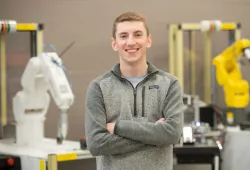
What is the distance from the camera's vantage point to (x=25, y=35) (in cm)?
443

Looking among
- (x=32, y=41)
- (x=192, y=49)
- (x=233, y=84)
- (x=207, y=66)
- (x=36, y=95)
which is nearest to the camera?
(x=36, y=95)

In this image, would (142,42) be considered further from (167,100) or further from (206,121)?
(206,121)

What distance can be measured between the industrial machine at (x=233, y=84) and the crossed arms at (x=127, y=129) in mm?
1941

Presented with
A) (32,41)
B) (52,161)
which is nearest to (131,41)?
(52,161)

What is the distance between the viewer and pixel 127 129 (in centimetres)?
201

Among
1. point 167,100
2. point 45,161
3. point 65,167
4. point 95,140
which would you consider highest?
point 167,100

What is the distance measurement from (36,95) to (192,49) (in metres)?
1.91

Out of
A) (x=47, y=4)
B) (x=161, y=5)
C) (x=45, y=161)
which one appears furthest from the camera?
(x=161, y=5)

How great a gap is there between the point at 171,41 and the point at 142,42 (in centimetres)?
232

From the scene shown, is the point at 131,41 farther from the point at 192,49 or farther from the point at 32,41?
the point at 192,49

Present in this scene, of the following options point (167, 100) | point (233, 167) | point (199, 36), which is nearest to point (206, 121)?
point (233, 167)

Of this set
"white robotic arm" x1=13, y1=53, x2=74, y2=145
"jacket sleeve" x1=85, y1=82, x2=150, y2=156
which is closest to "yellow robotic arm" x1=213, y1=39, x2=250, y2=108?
"white robotic arm" x1=13, y1=53, x2=74, y2=145

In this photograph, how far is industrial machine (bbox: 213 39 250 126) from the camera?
3.96m

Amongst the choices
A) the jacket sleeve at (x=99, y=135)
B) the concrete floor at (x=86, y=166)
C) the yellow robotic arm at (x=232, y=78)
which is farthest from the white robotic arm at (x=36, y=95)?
the yellow robotic arm at (x=232, y=78)
